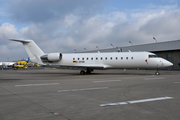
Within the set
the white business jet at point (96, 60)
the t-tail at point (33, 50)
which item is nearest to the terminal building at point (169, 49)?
the white business jet at point (96, 60)

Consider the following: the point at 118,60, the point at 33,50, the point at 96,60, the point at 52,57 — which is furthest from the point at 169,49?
A: the point at 33,50

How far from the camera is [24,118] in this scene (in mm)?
4605

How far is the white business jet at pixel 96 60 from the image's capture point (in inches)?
878

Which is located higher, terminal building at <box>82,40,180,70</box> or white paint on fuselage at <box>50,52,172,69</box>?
terminal building at <box>82,40,180,70</box>

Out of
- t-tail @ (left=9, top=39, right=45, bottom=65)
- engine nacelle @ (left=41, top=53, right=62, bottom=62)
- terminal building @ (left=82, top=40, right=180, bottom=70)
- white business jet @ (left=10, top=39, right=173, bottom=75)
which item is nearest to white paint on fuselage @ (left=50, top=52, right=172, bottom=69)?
white business jet @ (left=10, top=39, right=173, bottom=75)

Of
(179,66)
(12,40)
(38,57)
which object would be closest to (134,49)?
(179,66)

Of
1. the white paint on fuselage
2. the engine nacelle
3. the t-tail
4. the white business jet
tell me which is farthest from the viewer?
the t-tail

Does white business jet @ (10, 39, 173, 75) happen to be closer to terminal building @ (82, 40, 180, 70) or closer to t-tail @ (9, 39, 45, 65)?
t-tail @ (9, 39, 45, 65)

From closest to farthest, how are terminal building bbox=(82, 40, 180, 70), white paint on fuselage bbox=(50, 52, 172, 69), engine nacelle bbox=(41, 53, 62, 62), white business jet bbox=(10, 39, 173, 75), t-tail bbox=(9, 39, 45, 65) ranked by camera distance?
white paint on fuselage bbox=(50, 52, 172, 69) → white business jet bbox=(10, 39, 173, 75) → engine nacelle bbox=(41, 53, 62, 62) → t-tail bbox=(9, 39, 45, 65) → terminal building bbox=(82, 40, 180, 70)

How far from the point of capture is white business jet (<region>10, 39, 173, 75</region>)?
22.3 meters

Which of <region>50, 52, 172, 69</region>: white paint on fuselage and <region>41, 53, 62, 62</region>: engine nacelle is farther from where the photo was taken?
<region>41, 53, 62, 62</region>: engine nacelle

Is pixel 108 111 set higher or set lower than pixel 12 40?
lower

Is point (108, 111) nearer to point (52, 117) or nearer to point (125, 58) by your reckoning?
point (52, 117)

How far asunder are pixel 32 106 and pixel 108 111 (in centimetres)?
273
